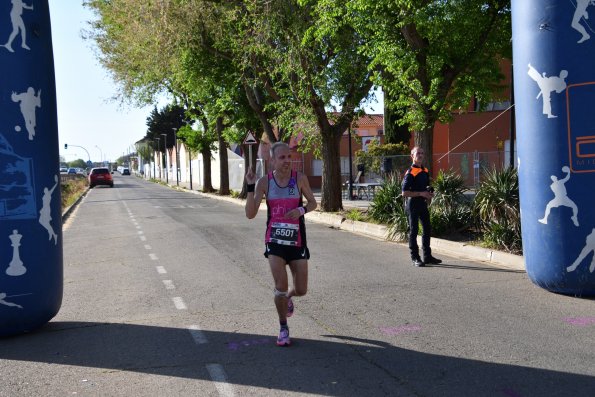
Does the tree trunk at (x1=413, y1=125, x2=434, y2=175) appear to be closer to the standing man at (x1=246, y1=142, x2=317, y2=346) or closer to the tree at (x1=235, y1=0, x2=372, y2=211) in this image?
the tree at (x1=235, y1=0, x2=372, y2=211)

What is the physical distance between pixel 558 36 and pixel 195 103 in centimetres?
2982

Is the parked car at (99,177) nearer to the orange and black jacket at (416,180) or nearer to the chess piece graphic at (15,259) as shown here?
the orange and black jacket at (416,180)

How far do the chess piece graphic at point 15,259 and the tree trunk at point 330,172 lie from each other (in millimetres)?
14069

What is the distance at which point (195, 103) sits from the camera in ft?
114

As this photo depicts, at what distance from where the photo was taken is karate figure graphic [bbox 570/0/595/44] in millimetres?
6348

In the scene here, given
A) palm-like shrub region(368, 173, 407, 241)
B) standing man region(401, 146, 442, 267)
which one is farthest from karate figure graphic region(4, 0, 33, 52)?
palm-like shrub region(368, 173, 407, 241)

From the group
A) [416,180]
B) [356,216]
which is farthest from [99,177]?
[416,180]

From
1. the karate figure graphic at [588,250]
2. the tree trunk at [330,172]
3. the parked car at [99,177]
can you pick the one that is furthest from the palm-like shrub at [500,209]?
the parked car at [99,177]

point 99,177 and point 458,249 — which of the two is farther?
point 99,177

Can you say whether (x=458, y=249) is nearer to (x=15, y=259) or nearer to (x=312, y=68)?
(x=15, y=259)

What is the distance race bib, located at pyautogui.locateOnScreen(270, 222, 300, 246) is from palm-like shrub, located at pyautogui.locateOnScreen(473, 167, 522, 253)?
19.2ft

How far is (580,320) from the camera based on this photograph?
602 centimetres

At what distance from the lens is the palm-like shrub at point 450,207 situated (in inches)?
476

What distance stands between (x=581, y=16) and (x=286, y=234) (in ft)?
12.9
